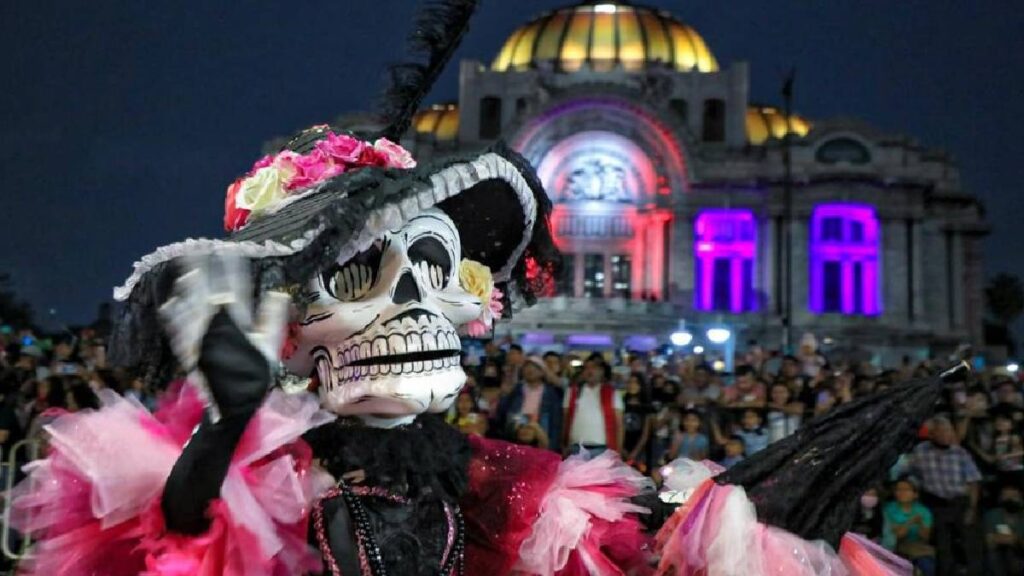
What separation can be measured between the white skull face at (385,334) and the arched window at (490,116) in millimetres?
38963

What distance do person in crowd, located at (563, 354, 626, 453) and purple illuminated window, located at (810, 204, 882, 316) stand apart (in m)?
28.3

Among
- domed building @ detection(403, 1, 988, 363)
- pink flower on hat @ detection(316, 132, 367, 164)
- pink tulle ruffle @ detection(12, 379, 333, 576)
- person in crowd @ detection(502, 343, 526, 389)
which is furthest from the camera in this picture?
domed building @ detection(403, 1, 988, 363)

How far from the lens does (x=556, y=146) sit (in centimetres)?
3475

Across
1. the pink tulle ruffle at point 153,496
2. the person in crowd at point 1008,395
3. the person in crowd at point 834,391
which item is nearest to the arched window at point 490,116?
the person in crowd at point 834,391

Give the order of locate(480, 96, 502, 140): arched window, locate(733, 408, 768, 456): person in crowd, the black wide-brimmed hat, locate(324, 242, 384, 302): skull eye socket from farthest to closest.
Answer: locate(480, 96, 502, 140): arched window, locate(733, 408, 768, 456): person in crowd, locate(324, 242, 384, 302): skull eye socket, the black wide-brimmed hat

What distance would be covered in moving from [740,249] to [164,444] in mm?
34806

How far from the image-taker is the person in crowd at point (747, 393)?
8.81 metres

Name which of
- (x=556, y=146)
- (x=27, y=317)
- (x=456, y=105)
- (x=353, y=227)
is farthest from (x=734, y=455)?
(x=456, y=105)

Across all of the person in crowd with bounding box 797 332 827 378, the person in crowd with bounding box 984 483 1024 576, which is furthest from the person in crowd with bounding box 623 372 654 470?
the person in crowd with bounding box 797 332 827 378

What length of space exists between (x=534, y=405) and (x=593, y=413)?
0.42 metres

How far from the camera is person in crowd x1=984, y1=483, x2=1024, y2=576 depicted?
6.96 meters

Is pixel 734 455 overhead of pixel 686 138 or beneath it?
beneath

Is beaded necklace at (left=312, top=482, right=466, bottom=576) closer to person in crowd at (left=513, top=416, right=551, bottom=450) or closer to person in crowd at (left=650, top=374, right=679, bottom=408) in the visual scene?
person in crowd at (left=513, top=416, right=551, bottom=450)

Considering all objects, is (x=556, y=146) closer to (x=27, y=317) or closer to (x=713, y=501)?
(x=27, y=317)
